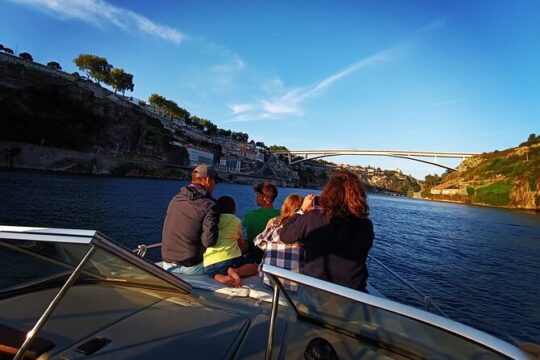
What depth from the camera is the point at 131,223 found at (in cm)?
1673

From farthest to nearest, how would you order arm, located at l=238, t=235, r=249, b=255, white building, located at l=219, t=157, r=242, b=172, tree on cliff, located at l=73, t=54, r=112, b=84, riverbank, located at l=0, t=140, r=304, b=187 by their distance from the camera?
white building, located at l=219, t=157, r=242, b=172 < tree on cliff, located at l=73, t=54, r=112, b=84 < riverbank, located at l=0, t=140, r=304, b=187 < arm, located at l=238, t=235, r=249, b=255

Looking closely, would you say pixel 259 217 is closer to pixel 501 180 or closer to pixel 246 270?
pixel 246 270

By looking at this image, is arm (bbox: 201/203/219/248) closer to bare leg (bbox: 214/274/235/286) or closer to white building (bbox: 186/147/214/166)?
bare leg (bbox: 214/274/235/286)

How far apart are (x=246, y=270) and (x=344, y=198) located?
190cm

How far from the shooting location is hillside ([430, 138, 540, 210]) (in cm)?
6431

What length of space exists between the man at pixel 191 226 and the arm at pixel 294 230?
88 centimetres

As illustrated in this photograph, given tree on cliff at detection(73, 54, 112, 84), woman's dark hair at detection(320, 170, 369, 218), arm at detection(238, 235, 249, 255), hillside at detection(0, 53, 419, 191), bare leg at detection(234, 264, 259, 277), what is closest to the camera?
woman's dark hair at detection(320, 170, 369, 218)

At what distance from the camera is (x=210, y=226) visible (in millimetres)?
3486

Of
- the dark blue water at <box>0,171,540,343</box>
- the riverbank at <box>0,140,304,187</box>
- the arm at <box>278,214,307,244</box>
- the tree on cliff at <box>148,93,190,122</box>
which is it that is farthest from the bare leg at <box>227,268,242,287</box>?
the tree on cliff at <box>148,93,190,122</box>

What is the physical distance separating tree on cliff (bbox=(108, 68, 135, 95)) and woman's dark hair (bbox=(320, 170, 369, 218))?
105 meters

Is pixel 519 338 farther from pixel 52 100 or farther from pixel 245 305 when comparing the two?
pixel 52 100

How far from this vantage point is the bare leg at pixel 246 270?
394 centimetres

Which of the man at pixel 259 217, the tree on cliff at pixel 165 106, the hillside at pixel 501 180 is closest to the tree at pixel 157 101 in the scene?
the tree on cliff at pixel 165 106

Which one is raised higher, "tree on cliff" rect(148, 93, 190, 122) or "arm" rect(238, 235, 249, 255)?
"tree on cliff" rect(148, 93, 190, 122)
